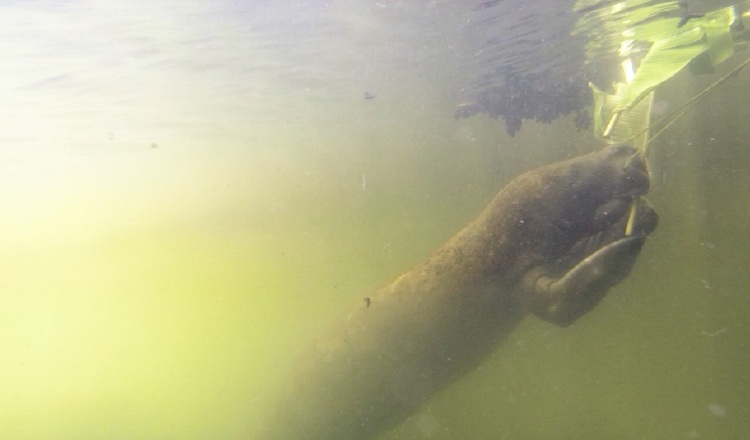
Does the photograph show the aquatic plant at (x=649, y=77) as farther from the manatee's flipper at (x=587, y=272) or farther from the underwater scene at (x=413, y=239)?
the manatee's flipper at (x=587, y=272)

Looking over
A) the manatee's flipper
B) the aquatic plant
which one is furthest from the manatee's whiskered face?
the aquatic plant

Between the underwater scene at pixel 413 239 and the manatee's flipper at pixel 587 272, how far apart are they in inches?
0.8

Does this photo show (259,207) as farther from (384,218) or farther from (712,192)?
(712,192)

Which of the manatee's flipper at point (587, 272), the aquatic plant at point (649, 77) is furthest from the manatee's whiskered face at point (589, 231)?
the aquatic plant at point (649, 77)

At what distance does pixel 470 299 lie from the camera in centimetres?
478

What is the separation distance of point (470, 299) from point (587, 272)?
130 centimetres

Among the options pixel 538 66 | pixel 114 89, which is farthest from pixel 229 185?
pixel 538 66

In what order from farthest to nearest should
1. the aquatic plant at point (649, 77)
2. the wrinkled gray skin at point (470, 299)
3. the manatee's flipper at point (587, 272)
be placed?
1. the aquatic plant at point (649, 77)
2. the wrinkled gray skin at point (470, 299)
3. the manatee's flipper at point (587, 272)

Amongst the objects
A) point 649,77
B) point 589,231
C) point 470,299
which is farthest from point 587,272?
point 649,77

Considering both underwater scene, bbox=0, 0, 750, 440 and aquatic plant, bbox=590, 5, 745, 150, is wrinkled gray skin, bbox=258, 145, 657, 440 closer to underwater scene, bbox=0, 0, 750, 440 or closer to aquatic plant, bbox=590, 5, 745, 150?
underwater scene, bbox=0, 0, 750, 440

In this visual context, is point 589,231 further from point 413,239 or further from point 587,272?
point 413,239

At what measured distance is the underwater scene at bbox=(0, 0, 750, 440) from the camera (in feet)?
15.8

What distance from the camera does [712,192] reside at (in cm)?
877

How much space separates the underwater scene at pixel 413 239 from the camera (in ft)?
15.8
